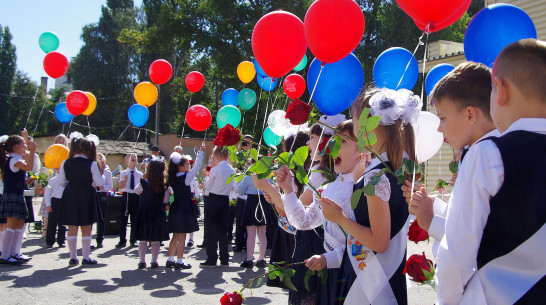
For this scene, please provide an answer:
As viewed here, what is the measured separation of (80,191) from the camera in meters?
7.60

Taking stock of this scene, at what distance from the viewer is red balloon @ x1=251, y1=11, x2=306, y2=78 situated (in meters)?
3.66

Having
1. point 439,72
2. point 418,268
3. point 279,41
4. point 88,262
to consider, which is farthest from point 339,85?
point 88,262

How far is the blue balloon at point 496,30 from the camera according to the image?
300 cm

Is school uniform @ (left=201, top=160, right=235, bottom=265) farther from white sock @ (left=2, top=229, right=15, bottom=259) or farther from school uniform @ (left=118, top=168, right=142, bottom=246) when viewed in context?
white sock @ (left=2, top=229, right=15, bottom=259)

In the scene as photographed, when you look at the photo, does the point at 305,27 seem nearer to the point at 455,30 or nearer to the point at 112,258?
the point at 112,258

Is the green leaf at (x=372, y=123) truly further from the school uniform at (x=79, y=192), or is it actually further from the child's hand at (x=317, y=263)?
the school uniform at (x=79, y=192)

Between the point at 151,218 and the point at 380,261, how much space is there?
19.1ft

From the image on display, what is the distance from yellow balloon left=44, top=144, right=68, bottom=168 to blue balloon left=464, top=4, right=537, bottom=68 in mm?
7591

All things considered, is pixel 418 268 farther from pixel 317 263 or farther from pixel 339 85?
pixel 339 85

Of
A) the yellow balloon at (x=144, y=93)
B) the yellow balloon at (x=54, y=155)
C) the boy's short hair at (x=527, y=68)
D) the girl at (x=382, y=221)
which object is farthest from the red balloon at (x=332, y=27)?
the yellow balloon at (x=144, y=93)

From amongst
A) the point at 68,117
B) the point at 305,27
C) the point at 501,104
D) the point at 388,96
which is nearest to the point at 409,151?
the point at 388,96

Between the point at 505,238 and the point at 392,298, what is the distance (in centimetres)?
112

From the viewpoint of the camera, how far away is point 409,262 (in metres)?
2.18

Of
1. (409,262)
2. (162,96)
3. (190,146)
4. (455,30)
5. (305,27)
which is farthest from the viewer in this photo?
(162,96)
